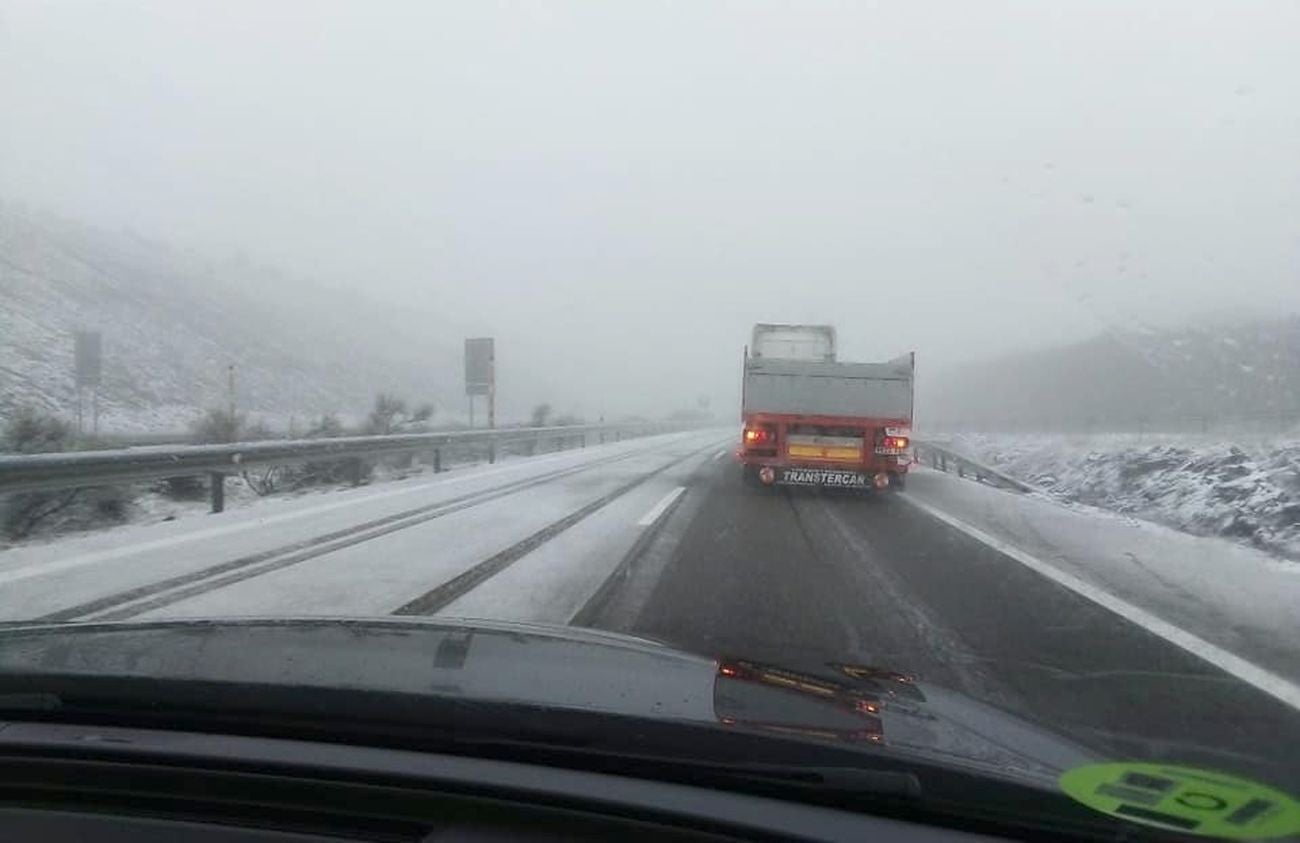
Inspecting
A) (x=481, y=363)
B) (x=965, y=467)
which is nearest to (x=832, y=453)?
(x=965, y=467)

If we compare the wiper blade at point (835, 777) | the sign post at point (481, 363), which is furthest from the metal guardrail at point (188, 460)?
the sign post at point (481, 363)

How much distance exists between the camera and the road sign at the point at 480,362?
→ 123 feet

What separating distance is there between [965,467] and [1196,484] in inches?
334

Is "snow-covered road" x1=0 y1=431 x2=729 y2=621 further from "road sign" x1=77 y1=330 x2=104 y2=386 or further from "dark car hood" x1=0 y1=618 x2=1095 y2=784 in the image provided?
"road sign" x1=77 y1=330 x2=104 y2=386

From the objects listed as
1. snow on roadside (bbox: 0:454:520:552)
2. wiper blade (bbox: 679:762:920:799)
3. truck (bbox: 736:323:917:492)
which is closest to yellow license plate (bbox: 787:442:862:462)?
truck (bbox: 736:323:917:492)

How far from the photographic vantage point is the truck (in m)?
16.7

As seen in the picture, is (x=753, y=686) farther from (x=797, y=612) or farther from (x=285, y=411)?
(x=285, y=411)

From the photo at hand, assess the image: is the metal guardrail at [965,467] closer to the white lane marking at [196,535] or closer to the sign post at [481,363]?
the white lane marking at [196,535]

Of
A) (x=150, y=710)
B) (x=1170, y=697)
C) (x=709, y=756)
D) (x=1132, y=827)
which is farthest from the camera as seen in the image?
(x=1170, y=697)

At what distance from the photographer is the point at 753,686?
330 cm

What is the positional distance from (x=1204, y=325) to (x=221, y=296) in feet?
225

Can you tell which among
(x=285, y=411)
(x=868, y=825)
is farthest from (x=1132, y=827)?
(x=285, y=411)

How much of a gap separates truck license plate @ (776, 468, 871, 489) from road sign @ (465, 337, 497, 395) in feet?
71.4

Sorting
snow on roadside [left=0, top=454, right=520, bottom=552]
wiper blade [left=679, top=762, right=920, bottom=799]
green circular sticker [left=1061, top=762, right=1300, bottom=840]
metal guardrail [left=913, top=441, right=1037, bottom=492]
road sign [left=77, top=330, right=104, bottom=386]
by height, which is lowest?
snow on roadside [left=0, top=454, right=520, bottom=552]
